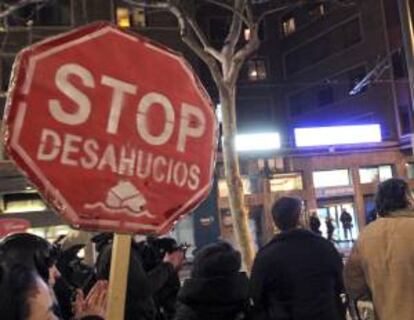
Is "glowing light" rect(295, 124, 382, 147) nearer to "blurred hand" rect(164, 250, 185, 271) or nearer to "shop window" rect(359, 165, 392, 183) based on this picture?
"shop window" rect(359, 165, 392, 183)

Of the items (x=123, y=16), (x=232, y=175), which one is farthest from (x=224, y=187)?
(x=232, y=175)

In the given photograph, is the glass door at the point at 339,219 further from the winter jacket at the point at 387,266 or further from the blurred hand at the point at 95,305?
the blurred hand at the point at 95,305

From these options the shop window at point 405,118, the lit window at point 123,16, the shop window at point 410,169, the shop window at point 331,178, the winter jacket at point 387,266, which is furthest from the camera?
the shop window at point 405,118

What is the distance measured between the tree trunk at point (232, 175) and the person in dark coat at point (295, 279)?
9492 mm

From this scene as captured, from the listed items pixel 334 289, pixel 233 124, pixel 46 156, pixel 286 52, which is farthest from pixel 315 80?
pixel 46 156

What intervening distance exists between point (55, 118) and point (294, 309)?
2.68 m

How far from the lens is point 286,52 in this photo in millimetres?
43875

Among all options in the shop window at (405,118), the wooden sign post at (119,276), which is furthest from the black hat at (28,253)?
the shop window at (405,118)

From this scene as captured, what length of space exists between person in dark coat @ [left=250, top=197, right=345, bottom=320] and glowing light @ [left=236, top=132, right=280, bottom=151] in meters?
25.0

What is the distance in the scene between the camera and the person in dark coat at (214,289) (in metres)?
4.09

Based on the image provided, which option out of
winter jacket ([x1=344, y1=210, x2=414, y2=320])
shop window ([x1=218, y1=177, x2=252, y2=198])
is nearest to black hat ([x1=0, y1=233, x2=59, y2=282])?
winter jacket ([x1=344, y1=210, x2=414, y2=320])

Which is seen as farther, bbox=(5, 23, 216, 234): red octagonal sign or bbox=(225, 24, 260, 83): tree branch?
bbox=(225, 24, 260, 83): tree branch

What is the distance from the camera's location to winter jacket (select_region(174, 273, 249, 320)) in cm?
408

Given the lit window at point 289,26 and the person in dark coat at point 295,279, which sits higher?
the lit window at point 289,26
